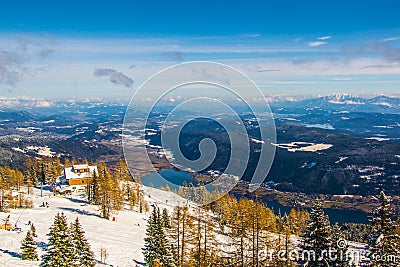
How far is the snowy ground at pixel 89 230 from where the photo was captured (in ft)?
124

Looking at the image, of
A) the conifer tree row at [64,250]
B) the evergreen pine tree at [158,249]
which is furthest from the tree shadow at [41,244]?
the evergreen pine tree at [158,249]

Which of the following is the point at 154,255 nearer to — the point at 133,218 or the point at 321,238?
the point at 321,238

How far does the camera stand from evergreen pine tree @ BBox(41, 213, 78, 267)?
92.5ft

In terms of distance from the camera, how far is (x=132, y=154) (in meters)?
24.6

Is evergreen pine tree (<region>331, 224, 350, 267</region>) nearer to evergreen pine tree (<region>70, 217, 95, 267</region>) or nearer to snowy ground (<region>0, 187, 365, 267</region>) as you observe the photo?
snowy ground (<region>0, 187, 365, 267</region>)

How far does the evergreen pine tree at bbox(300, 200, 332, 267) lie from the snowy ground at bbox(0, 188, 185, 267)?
1589 cm

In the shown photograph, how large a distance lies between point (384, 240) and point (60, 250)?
887 inches

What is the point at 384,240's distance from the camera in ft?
65.3

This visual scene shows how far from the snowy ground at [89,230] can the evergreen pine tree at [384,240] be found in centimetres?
1923

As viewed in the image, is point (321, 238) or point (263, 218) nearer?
point (321, 238)

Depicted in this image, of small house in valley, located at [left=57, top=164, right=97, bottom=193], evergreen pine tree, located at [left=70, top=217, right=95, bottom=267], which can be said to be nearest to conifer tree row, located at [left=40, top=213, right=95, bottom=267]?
evergreen pine tree, located at [left=70, top=217, right=95, bottom=267]

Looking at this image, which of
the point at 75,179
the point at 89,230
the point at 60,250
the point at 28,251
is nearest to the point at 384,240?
the point at 60,250

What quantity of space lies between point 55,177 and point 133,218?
32927 millimetres

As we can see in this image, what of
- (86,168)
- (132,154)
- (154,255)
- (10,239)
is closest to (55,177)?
(86,168)
